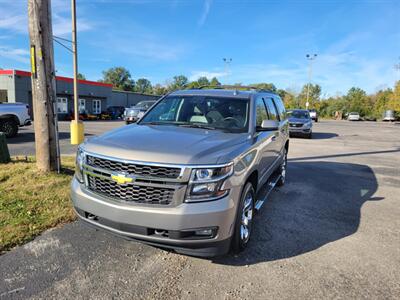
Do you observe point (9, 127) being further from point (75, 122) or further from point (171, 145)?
point (171, 145)

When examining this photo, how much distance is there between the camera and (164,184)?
9.05 ft

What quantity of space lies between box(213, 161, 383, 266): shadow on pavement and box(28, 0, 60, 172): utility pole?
163 inches

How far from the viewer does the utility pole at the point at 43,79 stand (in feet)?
17.6

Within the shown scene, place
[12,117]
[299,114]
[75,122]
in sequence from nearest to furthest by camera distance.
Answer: [75,122], [12,117], [299,114]

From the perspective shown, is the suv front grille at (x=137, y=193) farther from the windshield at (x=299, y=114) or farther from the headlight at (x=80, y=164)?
the windshield at (x=299, y=114)

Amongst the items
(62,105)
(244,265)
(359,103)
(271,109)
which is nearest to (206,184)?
(244,265)

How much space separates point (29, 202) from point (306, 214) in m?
4.38

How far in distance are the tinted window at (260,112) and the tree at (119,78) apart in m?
96.5

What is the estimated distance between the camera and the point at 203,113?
439 centimetres

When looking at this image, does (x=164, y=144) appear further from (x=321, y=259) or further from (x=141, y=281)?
(x=321, y=259)

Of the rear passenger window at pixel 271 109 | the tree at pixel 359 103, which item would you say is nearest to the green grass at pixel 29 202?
the rear passenger window at pixel 271 109

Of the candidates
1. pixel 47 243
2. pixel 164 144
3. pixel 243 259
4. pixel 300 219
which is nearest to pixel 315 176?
pixel 300 219

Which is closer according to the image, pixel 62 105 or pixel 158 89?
pixel 62 105

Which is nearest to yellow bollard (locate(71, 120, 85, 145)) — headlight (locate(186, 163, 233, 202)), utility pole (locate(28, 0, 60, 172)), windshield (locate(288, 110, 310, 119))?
utility pole (locate(28, 0, 60, 172))
